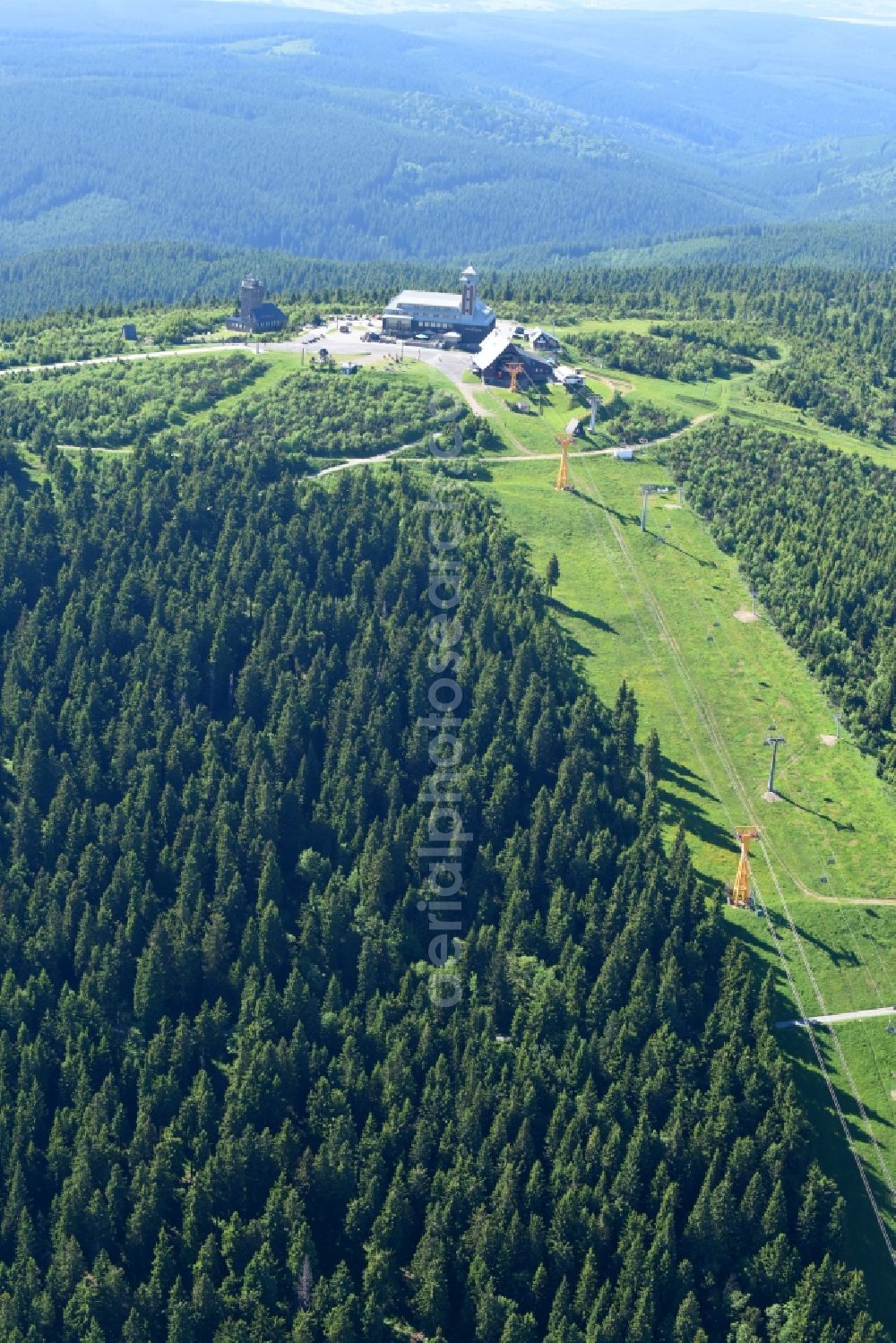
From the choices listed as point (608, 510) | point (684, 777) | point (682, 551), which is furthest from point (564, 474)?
point (684, 777)

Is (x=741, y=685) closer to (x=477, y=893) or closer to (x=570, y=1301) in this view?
(x=477, y=893)

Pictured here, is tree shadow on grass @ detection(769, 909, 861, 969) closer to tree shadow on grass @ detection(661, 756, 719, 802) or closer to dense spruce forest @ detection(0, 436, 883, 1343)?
dense spruce forest @ detection(0, 436, 883, 1343)

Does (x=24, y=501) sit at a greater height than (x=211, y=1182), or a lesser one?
greater

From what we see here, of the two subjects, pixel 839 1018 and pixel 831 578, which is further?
pixel 831 578

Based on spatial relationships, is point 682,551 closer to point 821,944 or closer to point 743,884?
point 743,884

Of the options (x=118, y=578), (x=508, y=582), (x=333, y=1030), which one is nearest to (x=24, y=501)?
(x=118, y=578)

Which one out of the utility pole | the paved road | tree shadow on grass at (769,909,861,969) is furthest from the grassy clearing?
the utility pole
